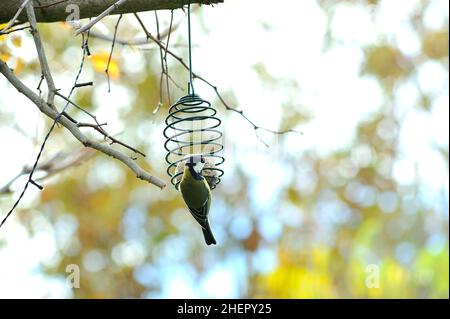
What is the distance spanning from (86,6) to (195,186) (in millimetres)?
759

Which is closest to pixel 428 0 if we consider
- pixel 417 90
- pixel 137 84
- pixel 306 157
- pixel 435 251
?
pixel 417 90

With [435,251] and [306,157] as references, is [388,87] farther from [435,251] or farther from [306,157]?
[435,251]

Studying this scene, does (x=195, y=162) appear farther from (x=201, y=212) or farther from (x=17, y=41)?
(x=17, y=41)

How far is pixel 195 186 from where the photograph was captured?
2.67m

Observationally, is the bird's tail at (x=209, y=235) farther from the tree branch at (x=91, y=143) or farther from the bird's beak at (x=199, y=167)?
the tree branch at (x=91, y=143)

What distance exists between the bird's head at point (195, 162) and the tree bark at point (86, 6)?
58cm

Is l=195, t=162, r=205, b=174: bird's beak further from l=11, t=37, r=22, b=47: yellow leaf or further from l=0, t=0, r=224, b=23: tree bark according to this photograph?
l=11, t=37, r=22, b=47: yellow leaf

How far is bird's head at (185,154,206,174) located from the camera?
2701 millimetres

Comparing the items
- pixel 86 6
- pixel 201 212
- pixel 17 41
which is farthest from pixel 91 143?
pixel 17 41

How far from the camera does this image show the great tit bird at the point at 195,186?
2.65m

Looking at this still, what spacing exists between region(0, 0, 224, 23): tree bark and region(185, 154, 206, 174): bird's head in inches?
23.0

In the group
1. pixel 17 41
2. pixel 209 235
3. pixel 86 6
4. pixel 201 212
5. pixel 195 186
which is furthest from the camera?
pixel 17 41

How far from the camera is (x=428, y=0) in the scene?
10.3 metres

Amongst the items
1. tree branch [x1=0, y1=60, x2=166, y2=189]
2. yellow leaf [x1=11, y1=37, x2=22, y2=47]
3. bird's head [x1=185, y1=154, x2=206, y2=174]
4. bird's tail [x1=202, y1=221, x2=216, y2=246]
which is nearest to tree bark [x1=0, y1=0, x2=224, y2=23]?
tree branch [x1=0, y1=60, x2=166, y2=189]
